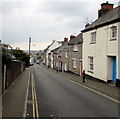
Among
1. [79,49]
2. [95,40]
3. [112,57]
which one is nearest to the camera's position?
[112,57]

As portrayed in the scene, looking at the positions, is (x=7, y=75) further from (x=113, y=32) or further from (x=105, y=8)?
(x=105, y=8)

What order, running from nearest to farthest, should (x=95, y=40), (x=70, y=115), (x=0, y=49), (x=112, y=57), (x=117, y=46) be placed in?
(x=70, y=115) → (x=0, y=49) → (x=117, y=46) → (x=112, y=57) → (x=95, y=40)

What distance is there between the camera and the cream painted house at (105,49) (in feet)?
54.9

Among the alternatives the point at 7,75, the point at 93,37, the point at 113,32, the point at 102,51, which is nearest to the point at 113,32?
the point at 113,32

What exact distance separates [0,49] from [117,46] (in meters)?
9.07

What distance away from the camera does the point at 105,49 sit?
18500mm

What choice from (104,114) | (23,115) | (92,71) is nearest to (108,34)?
(92,71)

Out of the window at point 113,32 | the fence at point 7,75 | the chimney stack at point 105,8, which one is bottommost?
the fence at point 7,75

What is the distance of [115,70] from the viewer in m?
17.4

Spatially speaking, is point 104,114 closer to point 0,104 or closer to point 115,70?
point 0,104

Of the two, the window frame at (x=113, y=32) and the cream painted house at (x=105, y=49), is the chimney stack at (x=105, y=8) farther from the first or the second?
the window frame at (x=113, y=32)

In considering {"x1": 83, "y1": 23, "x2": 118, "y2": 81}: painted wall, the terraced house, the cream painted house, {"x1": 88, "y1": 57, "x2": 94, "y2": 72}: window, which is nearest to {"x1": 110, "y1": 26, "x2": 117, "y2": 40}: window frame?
the cream painted house

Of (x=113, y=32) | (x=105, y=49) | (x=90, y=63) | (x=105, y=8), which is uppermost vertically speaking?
(x=105, y=8)

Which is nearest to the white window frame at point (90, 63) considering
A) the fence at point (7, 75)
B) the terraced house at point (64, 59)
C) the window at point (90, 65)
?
the window at point (90, 65)
